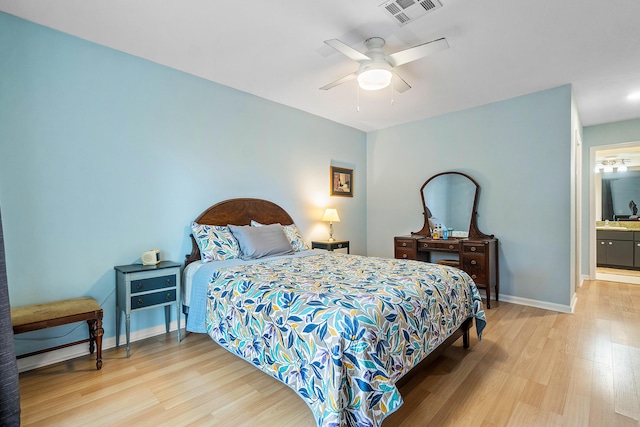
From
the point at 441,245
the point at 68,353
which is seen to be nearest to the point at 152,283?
the point at 68,353

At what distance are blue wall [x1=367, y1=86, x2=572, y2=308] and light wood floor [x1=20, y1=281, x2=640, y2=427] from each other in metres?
1.01

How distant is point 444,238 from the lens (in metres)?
4.33

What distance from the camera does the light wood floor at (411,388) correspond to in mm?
1748

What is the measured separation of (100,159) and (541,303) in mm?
5047

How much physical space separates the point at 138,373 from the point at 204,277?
2.73 ft

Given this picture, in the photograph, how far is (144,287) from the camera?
2578 millimetres

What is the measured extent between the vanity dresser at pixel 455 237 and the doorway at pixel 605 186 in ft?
7.92

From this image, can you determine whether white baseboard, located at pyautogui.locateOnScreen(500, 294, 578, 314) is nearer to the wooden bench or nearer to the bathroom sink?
the bathroom sink

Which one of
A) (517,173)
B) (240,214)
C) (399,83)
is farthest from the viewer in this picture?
(517,173)

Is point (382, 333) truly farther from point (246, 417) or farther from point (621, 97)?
point (621, 97)

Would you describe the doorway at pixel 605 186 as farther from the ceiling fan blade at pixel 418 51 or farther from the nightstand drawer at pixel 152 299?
the nightstand drawer at pixel 152 299

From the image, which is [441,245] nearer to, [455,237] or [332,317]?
[455,237]

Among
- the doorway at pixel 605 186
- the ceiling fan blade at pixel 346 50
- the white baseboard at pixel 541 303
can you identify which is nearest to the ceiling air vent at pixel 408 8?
the ceiling fan blade at pixel 346 50

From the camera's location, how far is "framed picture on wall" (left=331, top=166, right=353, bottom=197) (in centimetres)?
491
